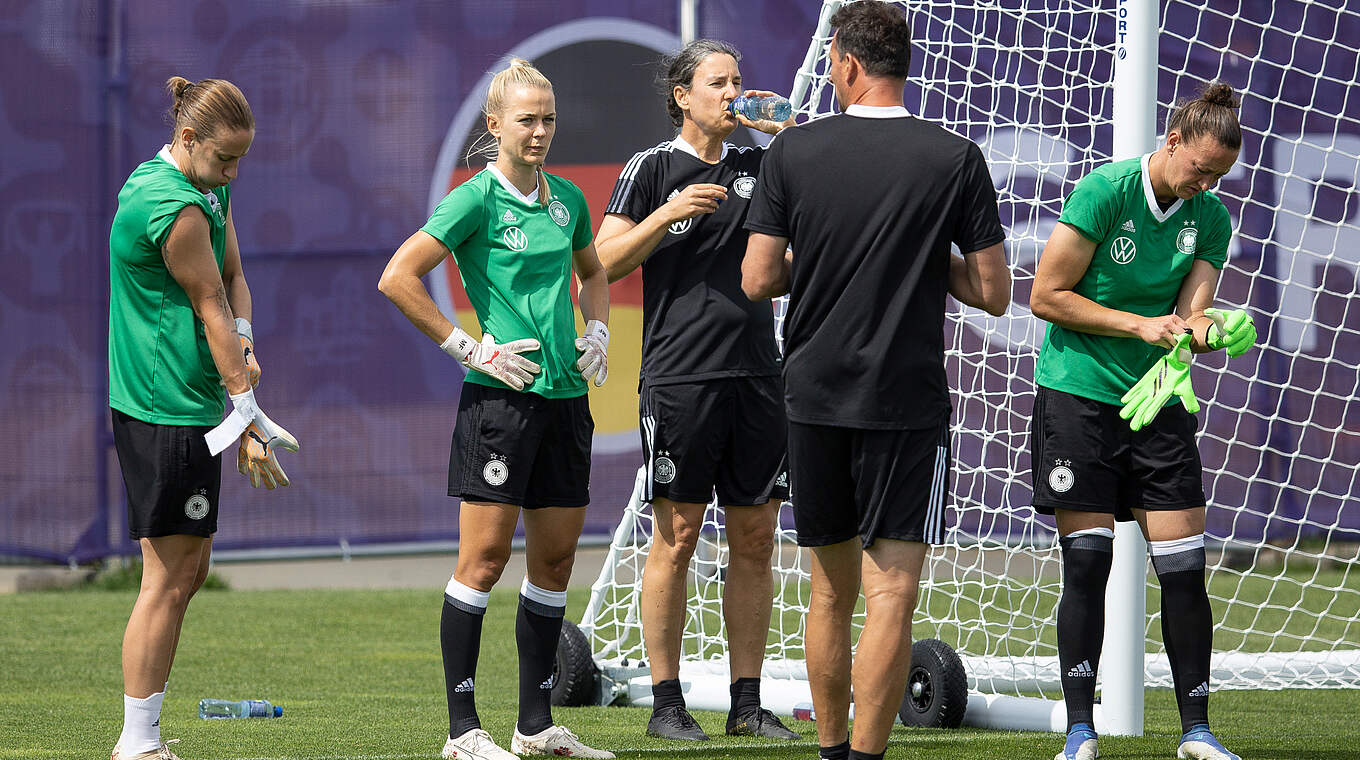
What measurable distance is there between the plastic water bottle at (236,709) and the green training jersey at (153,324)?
1.68m

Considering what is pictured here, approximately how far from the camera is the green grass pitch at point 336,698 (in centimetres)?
440

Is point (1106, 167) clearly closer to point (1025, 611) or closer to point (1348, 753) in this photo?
point (1348, 753)

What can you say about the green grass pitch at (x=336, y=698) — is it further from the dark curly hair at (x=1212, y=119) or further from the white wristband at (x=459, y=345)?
the dark curly hair at (x=1212, y=119)

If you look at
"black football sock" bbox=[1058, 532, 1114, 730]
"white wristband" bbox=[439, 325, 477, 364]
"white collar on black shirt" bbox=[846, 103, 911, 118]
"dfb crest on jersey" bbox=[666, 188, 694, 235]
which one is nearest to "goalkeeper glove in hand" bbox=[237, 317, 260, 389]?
"white wristband" bbox=[439, 325, 477, 364]

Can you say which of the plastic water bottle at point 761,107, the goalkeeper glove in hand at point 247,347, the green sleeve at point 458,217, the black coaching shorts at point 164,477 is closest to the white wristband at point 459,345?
the green sleeve at point 458,217

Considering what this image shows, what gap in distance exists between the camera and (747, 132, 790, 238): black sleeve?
11.4ft

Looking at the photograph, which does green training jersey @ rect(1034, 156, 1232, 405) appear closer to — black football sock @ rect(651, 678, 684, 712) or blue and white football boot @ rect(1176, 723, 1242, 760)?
blue and white football boot @ rect(1176, 723, 1242, 760)

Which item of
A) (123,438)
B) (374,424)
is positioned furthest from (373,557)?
(123,438)

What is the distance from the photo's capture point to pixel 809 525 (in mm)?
3514

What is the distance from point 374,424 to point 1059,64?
15.5 feet

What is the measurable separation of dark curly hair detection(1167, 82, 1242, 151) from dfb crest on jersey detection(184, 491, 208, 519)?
2772mm

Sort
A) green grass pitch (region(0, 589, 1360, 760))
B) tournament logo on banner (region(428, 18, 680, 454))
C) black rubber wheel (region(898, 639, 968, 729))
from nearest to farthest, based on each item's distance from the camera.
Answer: green grass pitch (region(0, 589, 1360, 760)) → black rubber wheel (region(898, 639, 968, 729)) → tournament logo on banner (region(428, 18, 680, 454))

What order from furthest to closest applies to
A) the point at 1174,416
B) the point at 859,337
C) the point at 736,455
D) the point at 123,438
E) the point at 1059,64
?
the point at 1059,64, the point at 736,455, the point at 1174,416, the point at 123,438, the point at 859,337

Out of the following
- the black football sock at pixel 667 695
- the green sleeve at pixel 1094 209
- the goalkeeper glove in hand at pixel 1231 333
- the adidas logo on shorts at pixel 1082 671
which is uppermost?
the green sleeve at pixel 1094 209
